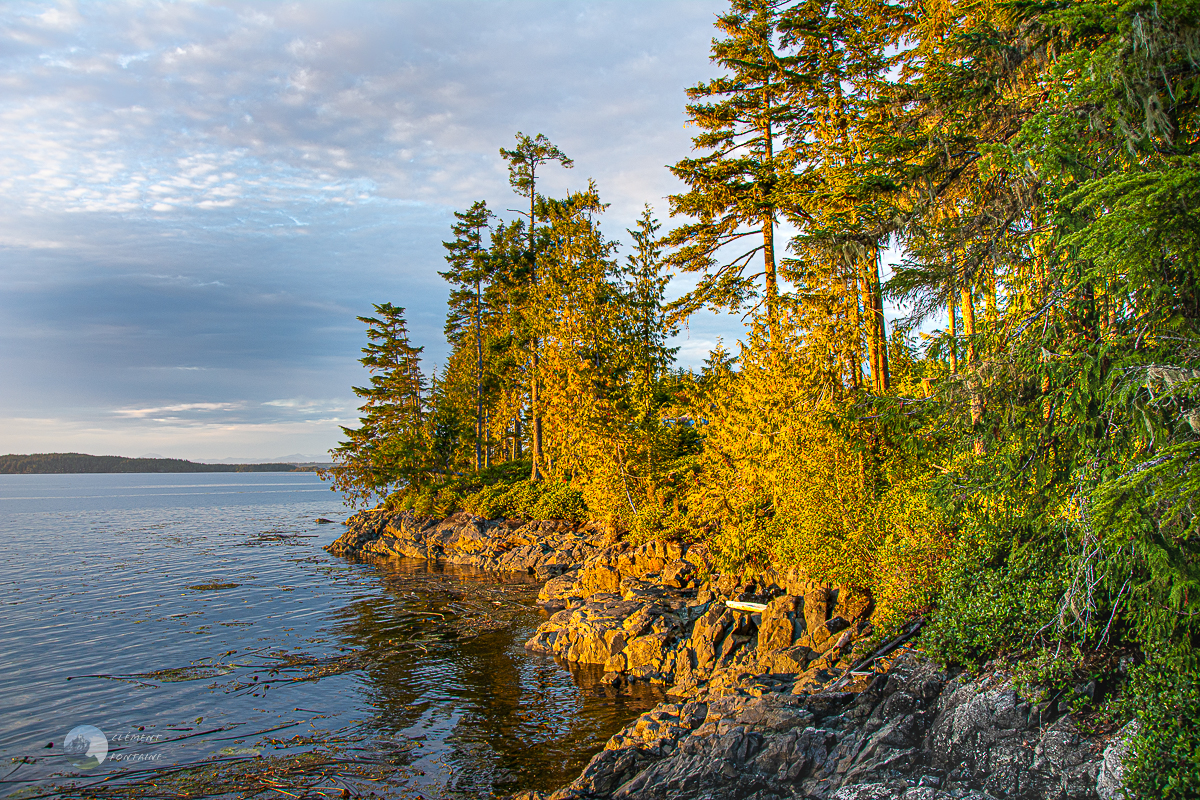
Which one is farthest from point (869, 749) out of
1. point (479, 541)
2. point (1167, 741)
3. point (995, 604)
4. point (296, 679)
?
point (479, 541)

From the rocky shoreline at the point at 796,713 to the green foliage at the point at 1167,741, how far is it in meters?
0.36

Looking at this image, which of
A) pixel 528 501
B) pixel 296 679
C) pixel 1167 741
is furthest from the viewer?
pixel 528 501

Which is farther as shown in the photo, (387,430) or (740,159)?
(387,430)

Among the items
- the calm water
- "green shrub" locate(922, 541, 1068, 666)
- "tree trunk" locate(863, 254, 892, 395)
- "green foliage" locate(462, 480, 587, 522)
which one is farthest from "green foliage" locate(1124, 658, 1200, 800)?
"green foliage" locate(462, 480, 587, 522)

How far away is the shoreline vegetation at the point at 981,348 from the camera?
6.66m

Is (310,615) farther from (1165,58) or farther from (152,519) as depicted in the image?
(152,519)

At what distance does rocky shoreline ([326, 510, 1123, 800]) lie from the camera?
7.57m

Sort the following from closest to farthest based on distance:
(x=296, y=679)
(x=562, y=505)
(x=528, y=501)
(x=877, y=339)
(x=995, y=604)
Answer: (x=995, y=604) → (x=877, y=339) → (x=296, y=679) → (x=562, y=505) → (x=528, y=501)

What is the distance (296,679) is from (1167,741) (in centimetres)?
1782

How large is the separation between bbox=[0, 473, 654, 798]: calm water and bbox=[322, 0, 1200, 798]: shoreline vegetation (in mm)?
6847

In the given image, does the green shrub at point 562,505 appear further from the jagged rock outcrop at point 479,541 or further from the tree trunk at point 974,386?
the tree trunk at point 974,386

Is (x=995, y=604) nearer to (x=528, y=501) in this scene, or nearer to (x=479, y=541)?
(x=528, y=501)

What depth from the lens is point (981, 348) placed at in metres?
9.48

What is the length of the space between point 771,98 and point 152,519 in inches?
3109
